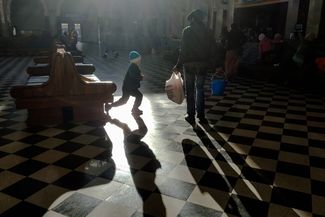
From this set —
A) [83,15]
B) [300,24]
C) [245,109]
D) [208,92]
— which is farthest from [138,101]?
[83,15]

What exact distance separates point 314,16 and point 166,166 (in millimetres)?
10634

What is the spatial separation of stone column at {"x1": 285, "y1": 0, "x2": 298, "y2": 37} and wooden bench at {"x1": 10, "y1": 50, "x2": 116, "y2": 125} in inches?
430

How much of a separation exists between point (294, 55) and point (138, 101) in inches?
217

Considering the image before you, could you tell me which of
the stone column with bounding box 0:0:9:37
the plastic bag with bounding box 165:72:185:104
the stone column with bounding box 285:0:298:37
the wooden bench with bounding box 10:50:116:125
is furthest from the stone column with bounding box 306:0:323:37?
the stone column with bounding box 0:0:9:37

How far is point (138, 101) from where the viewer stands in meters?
5.46

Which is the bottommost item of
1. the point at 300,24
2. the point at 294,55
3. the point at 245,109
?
the point at 245,109

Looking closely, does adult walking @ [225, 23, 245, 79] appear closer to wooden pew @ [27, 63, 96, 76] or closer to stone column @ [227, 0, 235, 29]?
wooden pew @ [27, 63, 96, 76]

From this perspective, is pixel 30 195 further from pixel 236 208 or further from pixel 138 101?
pixel 138 101

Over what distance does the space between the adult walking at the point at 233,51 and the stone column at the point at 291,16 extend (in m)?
4.56

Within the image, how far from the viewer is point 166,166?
340 centimetres

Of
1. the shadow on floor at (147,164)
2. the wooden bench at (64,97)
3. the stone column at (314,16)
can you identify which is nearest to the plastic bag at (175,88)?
the shadow on floor at (147,164)

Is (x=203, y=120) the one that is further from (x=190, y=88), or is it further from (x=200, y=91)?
(x=190, y=88)

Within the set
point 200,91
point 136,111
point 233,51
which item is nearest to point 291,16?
point 233,51

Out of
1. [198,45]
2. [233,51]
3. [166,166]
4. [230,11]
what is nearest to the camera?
[166,166]
